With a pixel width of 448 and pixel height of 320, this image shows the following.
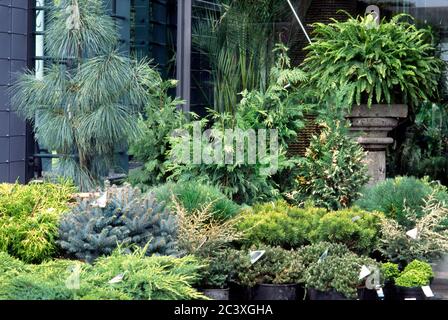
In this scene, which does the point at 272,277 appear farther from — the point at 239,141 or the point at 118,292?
the point at 239,141

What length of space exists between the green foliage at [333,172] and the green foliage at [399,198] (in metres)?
0.30

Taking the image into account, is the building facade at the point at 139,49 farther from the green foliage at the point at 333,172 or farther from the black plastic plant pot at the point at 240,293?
the black plastic plant pot at the point at 240,293

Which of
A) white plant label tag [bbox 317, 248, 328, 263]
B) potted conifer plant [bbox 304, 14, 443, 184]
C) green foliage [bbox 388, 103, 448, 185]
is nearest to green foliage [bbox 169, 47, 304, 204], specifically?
potted conifer plant [bbox 304, 14, 443, 184]

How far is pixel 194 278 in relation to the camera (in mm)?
7793

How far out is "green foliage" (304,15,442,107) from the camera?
37.3ft

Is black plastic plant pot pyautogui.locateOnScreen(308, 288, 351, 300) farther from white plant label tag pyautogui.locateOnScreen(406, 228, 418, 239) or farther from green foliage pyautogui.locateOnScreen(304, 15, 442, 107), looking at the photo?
green foliage pyautogui.locateOnScreen(304, 15, 442, 107)

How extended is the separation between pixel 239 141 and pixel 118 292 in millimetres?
3985

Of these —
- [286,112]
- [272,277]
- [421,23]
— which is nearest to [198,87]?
[286,112]

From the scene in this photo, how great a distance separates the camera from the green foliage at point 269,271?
8.28 metres

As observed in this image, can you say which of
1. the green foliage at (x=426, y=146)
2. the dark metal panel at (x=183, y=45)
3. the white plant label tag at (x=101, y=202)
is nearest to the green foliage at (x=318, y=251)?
the white plant label tag at (x=101, y=202)

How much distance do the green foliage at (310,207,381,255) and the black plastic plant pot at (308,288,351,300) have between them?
1152 mm

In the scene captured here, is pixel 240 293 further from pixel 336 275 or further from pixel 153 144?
pixel 153 144

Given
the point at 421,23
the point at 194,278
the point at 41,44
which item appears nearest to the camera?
the point at 194,278

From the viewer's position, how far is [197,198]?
31.1 feet
